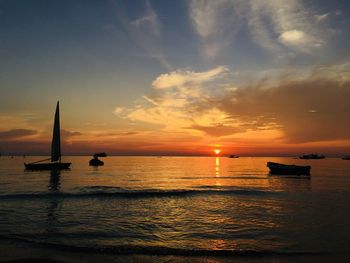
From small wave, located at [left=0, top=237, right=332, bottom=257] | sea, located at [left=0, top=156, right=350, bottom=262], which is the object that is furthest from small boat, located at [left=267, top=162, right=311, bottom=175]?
small wave, located at [left=0, top=237, right=332, bottom=257]

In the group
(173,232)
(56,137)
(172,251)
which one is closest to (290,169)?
(56,137)

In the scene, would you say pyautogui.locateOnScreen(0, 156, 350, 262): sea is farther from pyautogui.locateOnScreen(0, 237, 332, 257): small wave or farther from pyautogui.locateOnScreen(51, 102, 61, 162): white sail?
pyautogui.locateOnScreen(51, 102, 61, 162): white sail

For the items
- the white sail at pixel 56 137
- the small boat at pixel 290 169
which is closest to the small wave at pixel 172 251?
the white sail at pixel 56 137

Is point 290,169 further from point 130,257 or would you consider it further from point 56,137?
point 130,257

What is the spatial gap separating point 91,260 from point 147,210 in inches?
571

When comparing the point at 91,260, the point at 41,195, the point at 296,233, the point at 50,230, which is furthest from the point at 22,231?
the point at 41,195

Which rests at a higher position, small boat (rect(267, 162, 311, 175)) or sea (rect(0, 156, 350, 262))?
small boat (rect(267, 162, 311, 175))

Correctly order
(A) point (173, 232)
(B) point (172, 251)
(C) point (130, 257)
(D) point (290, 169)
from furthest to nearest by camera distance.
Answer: (D) point (290, 169) < (A) point (173, 232) < (B) point (172, 251) < (C) point (130, 257)

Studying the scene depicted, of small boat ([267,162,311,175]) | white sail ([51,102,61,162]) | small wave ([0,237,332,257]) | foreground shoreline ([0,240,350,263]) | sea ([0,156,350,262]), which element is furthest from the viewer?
small boat ([267,162,311,175])

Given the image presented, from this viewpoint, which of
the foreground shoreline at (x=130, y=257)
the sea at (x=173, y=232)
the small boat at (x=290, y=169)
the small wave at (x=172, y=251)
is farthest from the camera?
the small boat at (x=290, y=169)

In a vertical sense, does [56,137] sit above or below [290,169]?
above

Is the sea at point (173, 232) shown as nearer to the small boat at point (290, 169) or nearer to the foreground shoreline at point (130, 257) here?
the foreground shoreline at point (130, 257)

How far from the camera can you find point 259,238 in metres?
17.5

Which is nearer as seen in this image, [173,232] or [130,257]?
[130,257]
